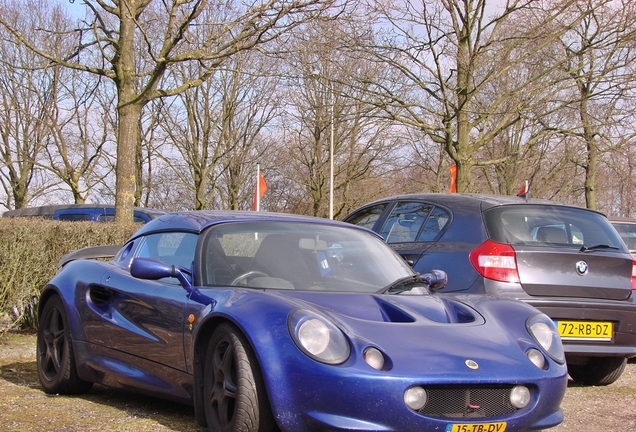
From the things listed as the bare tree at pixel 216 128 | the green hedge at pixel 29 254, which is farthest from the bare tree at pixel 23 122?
the green hedge at pixel 29 254

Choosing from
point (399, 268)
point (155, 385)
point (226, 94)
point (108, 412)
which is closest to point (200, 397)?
point (155, 385)

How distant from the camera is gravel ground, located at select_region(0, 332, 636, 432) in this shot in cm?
449

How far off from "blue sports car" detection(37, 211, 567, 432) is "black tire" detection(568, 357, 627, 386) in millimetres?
2335

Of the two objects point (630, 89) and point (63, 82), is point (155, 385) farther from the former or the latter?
point (63, 82)

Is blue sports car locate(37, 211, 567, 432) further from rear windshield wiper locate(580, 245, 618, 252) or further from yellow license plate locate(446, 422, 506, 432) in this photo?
rear windshield wiper locate(580, 245, 618, 252)

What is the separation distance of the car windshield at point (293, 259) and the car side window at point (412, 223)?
1823 mm

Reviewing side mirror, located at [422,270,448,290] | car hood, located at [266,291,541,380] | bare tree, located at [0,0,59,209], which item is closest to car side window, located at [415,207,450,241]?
side mirror, located at [422,270,448,290]

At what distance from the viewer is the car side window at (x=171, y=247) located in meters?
4.88

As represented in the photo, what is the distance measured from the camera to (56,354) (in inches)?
225

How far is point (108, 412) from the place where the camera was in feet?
16.0

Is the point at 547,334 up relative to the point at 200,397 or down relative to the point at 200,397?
up

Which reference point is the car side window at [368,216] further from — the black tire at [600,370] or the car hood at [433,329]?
the car hood at [433,329]

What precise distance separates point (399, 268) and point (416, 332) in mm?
1334

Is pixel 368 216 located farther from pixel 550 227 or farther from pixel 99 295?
pixel 99 295
